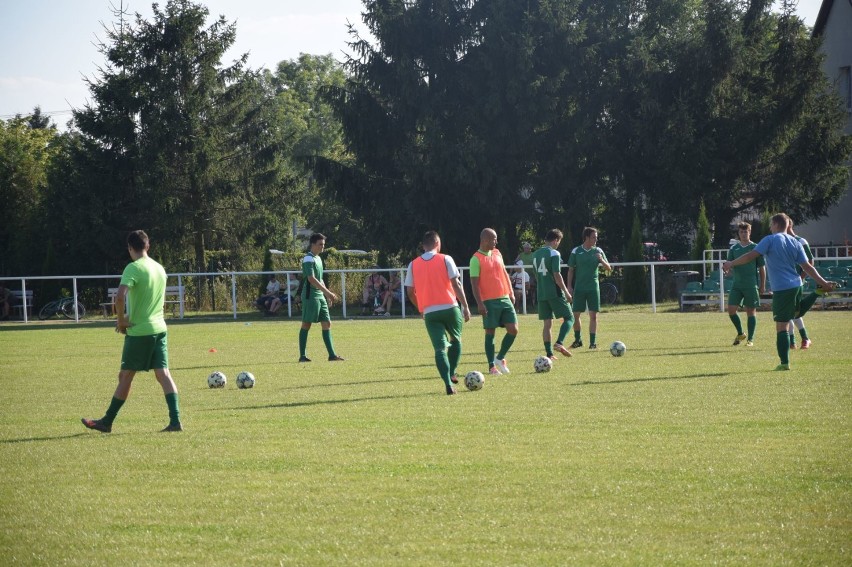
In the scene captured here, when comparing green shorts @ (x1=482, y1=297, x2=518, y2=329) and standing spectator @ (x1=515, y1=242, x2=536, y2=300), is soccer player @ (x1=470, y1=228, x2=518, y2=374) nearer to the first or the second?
green shorts @ (x1=482, y1=297, x2=518, y2=329)

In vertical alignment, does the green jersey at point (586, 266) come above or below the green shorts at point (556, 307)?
above

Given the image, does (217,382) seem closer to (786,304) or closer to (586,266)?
(586,266)

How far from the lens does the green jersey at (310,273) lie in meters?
→ 18.9

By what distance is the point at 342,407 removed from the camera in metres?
12.3

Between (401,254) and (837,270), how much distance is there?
60.6 feet

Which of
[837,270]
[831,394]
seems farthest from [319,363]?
[837,270]

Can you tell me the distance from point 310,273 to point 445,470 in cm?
1099

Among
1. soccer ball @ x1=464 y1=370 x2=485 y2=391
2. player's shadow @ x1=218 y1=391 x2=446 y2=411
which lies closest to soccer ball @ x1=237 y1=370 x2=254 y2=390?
player's shadow @ x1=218 y1=391 x2=446 y2=411

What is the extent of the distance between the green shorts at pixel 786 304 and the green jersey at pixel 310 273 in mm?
7902

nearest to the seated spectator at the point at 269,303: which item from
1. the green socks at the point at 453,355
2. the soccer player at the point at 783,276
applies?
the green socks at the point at 453,355

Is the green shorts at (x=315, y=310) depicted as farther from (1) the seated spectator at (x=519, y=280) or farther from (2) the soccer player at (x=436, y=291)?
(1) the seated spectator at (x=519, y=280)

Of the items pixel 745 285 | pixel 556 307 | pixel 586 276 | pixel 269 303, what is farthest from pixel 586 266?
pixel 269 303

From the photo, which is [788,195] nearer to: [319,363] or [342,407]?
[319,363]

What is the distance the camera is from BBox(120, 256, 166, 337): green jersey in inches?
412
